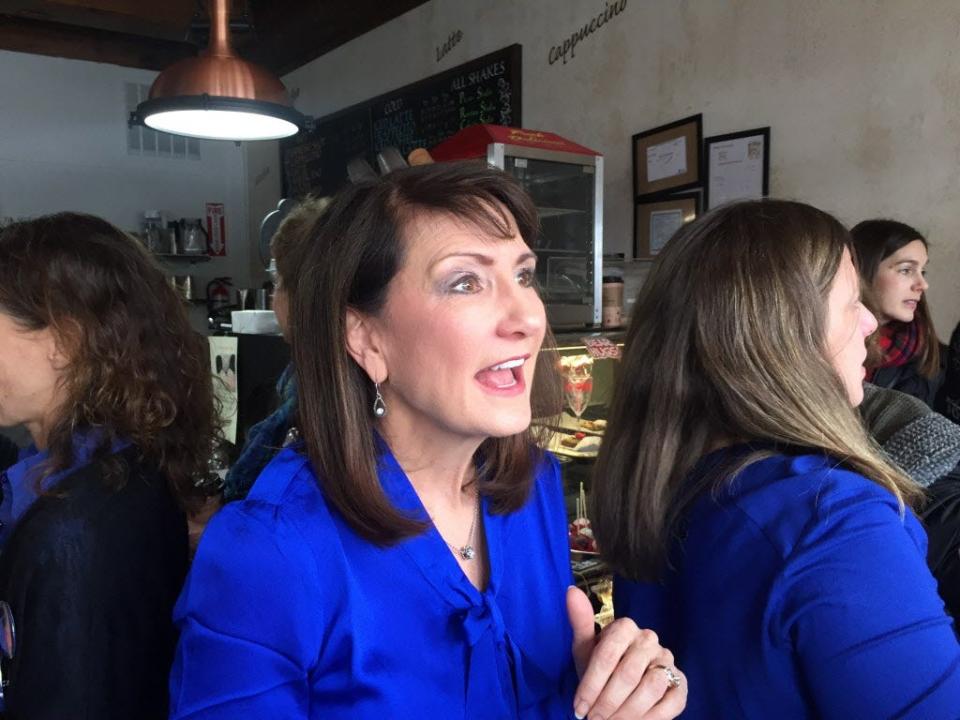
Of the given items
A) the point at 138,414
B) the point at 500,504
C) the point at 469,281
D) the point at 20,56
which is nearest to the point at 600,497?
the point at 500,504

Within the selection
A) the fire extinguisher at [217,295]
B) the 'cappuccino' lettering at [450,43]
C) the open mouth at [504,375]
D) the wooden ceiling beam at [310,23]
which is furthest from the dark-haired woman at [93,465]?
the fire extinguisher at [217,295]

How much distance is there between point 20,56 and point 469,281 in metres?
6.56

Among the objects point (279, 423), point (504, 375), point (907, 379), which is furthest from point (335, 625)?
point (907, 379)

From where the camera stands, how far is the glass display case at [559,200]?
3053mm

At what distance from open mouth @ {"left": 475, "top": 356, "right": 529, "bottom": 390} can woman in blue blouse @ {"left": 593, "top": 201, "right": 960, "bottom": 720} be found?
298mm

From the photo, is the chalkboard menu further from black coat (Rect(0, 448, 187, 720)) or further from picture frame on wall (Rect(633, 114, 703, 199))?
black coat (Rect(0, 448, 187, 720))

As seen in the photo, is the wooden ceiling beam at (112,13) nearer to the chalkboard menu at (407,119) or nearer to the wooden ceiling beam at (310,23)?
the wooden ceiling beam at (310,23)

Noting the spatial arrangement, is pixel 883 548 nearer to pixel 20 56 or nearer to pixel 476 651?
pixel 476 651

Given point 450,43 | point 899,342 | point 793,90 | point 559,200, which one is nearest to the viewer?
point 899,342

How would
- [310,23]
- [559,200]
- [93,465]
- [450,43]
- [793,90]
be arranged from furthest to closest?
[310,23] → [450,43] → [559,200] → [793,90] → [93,465]

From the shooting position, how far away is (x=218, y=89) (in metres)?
2.72

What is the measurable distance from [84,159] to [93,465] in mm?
6040

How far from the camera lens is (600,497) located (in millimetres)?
1429

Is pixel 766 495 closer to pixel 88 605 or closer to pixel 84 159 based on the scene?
pixel 88 605
